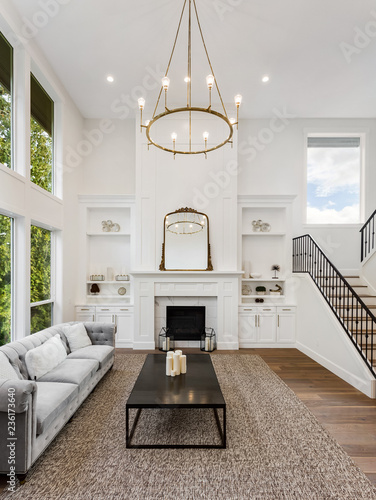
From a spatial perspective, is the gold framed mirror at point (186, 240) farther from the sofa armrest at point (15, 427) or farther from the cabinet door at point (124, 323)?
the sofa armrest at point (15, 427)

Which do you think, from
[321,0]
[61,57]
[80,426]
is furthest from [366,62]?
[80,426]

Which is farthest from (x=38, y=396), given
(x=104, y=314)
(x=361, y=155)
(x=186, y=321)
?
(x=361, y=155)

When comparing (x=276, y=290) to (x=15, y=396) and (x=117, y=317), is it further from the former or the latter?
(x=15, y=396)

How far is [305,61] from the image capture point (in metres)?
4.78

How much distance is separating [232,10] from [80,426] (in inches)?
200

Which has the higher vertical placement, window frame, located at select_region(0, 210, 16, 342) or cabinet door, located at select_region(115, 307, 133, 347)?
window frame, located at select_region(0, 210, 16, 342)

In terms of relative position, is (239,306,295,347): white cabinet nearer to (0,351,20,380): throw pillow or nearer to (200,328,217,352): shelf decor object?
(200,328,217,352): shelf decor object

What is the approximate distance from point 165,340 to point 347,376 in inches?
121

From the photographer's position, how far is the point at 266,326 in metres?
6.11

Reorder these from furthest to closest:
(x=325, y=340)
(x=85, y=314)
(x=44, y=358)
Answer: (x=85, y=314) < (x=325, y=340) < (x=44, y=358)

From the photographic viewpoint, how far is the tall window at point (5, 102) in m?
3.74

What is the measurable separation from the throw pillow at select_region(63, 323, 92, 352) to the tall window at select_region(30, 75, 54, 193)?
2.29 m

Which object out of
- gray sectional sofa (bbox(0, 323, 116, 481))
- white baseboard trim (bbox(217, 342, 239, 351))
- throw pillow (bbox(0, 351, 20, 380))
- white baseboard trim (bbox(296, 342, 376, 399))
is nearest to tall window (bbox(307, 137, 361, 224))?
white baseboard trim (bbox(296, 342, 376, 399))

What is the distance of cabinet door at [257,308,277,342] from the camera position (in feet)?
20.0
